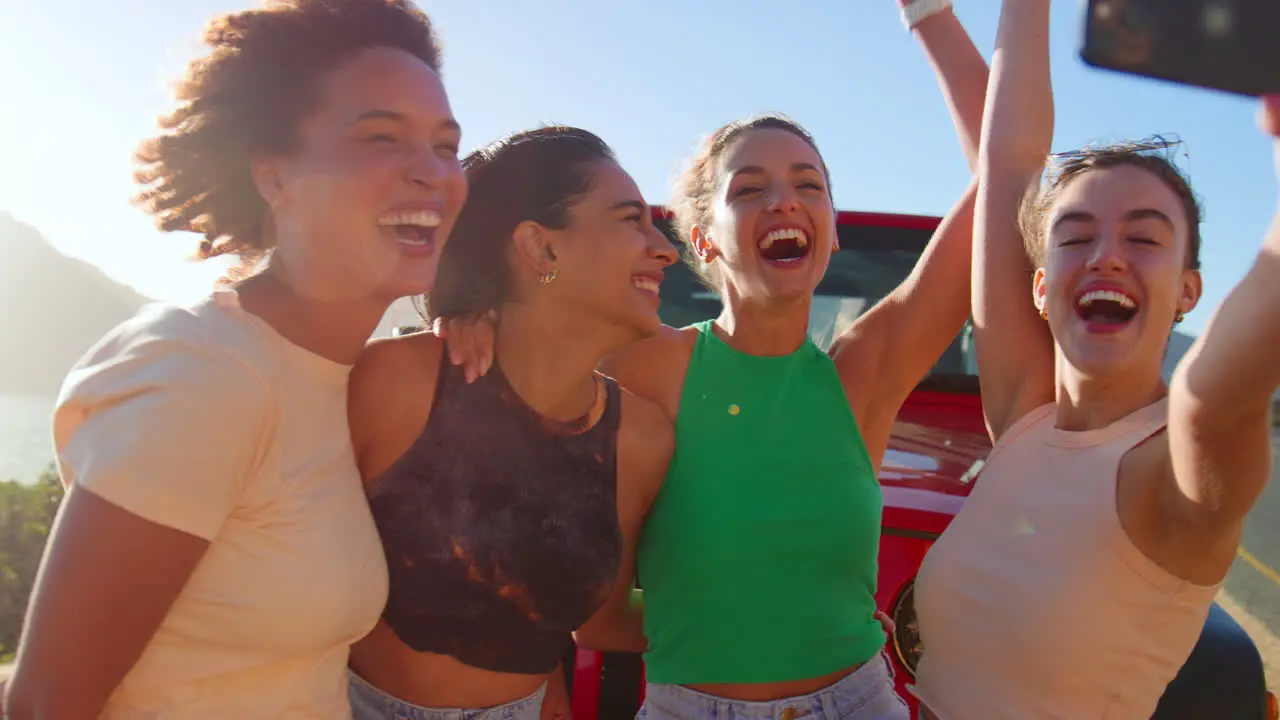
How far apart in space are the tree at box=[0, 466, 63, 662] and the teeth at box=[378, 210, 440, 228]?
3.06 metres

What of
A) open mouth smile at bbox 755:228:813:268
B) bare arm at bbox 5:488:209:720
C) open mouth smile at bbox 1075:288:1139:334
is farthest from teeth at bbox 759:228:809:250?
bare arm at bbox 5:488:209:720

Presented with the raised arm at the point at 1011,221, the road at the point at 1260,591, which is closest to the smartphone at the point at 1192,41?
the raised arm at the point at 1011,221

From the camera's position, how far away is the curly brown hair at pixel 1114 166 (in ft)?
4.96

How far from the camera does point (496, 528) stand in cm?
164

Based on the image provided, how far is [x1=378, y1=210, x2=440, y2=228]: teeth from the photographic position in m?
1.48

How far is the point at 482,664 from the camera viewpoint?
5.42 ft

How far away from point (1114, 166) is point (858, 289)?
196cm

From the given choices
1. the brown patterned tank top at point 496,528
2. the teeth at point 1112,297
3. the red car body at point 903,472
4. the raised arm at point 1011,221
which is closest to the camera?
the teeth at point 1112,297

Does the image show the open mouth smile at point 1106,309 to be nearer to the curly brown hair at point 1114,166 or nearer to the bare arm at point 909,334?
the curly brown hair at point 1114,166

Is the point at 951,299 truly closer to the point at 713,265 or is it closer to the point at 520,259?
the point at 713,265

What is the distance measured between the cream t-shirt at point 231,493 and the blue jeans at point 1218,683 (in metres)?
1.63

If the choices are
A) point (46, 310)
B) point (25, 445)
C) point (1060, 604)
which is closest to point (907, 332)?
point (1060, 604)

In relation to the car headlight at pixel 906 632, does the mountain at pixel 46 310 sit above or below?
below

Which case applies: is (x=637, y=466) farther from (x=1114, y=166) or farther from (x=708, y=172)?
(x=1114, y=166)
